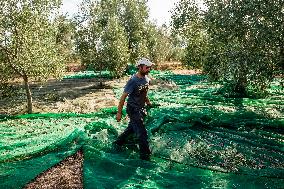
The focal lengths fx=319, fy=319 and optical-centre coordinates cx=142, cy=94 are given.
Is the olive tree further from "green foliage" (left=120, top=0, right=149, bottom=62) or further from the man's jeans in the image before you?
"green foliage" (left=120, top=0, right=149, bottom=62)

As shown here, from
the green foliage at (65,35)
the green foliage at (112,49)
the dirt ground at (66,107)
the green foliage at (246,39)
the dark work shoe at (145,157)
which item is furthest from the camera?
the green foliage at (65,35)

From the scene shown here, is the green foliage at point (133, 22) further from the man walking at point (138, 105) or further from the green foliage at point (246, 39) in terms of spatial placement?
the man walking at point (138, 105)

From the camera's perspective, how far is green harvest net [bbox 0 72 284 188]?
258 inches

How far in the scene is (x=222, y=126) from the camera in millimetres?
10766

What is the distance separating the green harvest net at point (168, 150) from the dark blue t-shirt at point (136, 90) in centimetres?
130

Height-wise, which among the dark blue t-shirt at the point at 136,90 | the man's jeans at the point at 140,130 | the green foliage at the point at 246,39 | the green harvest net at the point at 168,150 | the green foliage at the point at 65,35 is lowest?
the green harvest net at the point at 168,150

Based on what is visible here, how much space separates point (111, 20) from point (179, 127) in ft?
59.0

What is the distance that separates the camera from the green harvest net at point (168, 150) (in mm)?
6562

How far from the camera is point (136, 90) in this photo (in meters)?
7.68

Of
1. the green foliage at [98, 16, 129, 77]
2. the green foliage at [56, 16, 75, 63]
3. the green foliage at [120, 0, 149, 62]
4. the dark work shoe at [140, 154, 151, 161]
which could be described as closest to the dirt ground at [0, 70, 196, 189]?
the dark work shoe at [140, 154, 151, 161]

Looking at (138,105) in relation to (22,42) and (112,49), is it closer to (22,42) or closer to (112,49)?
(22,42)

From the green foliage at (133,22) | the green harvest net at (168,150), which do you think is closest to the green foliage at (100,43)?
the green foliage at (133,22)

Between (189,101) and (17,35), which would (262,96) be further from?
(17,35)

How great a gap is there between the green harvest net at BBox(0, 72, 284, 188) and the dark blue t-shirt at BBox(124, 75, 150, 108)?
4.27ft
